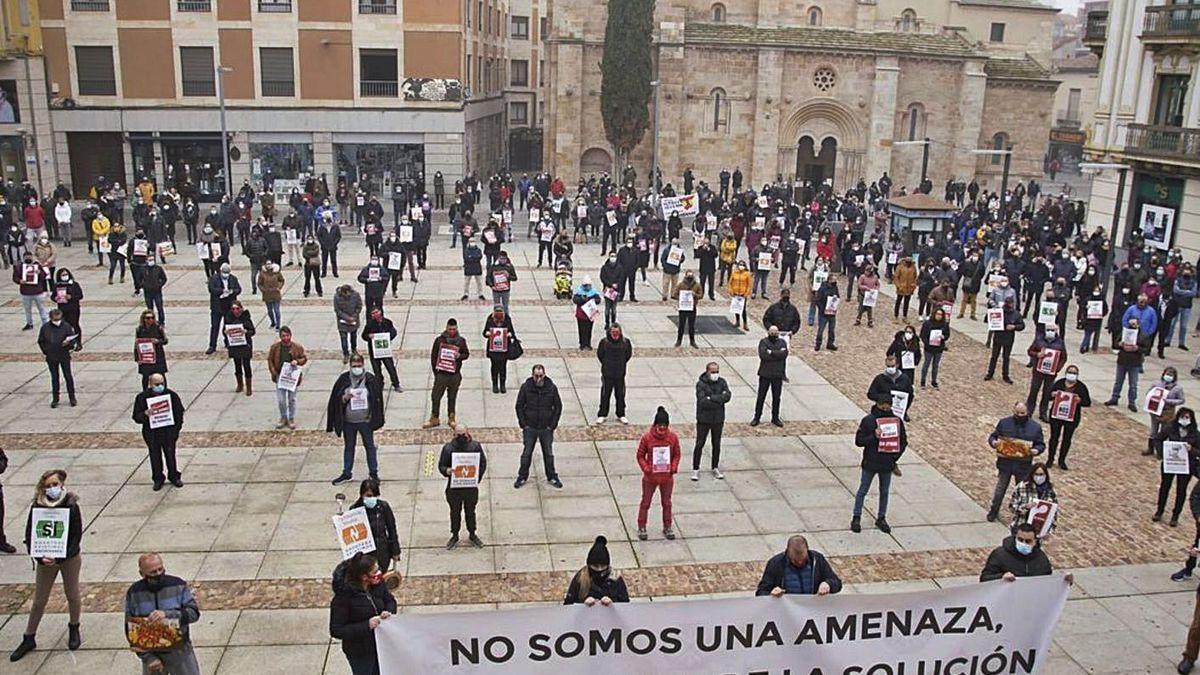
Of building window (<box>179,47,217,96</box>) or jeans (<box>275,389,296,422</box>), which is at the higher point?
building window (<box>179,47,217,96</box>)

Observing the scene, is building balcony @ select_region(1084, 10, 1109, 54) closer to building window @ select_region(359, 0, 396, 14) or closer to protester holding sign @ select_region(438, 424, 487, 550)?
building window @ select_region(359, 0, 396, 14)

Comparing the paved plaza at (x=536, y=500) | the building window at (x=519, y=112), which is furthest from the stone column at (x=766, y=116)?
the paved plaza at (x=536, y=500)

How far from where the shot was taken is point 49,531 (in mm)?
9352

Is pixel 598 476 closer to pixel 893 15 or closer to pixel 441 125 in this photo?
pixel 441 125

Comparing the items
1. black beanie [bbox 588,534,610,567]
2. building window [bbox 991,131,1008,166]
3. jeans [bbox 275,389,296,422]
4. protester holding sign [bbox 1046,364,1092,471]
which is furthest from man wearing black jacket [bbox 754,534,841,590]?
building window [bbox 991,131,1008,166]

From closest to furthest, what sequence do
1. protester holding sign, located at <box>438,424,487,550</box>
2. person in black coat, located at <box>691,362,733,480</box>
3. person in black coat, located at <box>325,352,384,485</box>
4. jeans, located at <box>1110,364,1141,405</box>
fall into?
protester holding sign, located at <box>438,424,487,550</box> < person in black coat, located at <box>325,352,384,485</box> < person in black coat, located at <box>691,362,733,480</box> < jeans, located at <box>1110,364,1141,405</box>

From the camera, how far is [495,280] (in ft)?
67.6

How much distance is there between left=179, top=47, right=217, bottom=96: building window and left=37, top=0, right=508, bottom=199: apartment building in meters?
0.04

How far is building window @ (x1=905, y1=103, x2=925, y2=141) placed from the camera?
4969 cm

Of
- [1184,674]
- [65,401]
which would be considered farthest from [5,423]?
[1184,674]

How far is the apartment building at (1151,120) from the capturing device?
1217 inches

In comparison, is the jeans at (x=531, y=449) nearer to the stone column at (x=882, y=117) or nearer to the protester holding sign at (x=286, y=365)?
the protester holding sign at (x=286, y=365)

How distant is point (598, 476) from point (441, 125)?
3311 cm

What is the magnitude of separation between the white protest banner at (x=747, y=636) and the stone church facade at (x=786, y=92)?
41.1 metres
